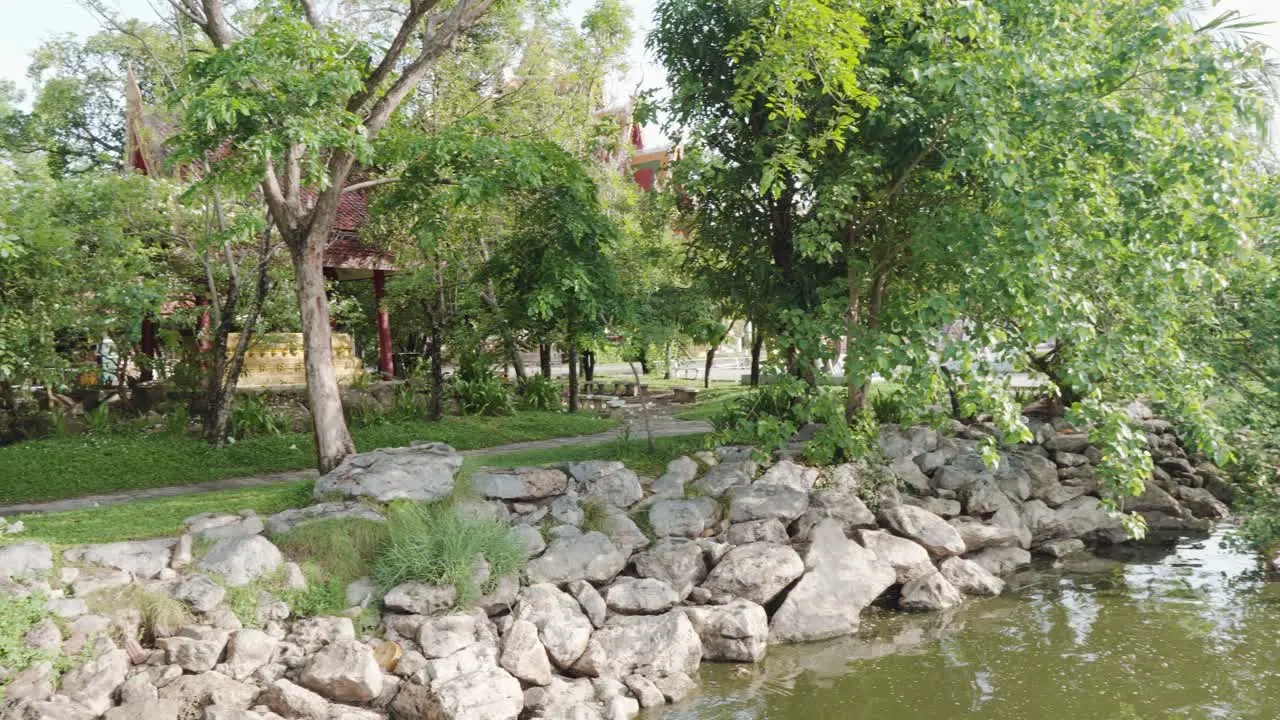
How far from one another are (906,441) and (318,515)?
703 cm

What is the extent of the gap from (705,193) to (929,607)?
207 inches

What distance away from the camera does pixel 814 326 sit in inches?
391

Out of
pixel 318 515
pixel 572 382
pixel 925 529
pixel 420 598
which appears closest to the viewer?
pixel 420 598

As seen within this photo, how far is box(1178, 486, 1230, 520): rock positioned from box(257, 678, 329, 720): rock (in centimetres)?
1140

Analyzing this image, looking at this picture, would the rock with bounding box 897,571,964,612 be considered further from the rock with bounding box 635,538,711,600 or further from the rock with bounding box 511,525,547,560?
the rock with bounding box 511,525,547,560

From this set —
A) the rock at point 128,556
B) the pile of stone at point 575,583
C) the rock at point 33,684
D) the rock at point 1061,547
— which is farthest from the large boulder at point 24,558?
the rock at point 1061,547

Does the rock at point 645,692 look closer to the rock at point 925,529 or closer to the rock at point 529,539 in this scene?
the rock at point 529,539

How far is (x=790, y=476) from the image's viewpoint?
35.1 ft

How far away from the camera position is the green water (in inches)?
288

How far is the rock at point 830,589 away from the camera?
8.79 metres

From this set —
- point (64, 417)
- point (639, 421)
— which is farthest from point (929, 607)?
point (64, 417)

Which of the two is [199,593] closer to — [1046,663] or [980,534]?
[1046,663]

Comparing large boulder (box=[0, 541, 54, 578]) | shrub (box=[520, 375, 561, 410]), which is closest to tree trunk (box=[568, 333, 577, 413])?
shrub (box=[520, 375, 561, 410])

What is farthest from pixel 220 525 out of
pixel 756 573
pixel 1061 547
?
pixel 1061 547
